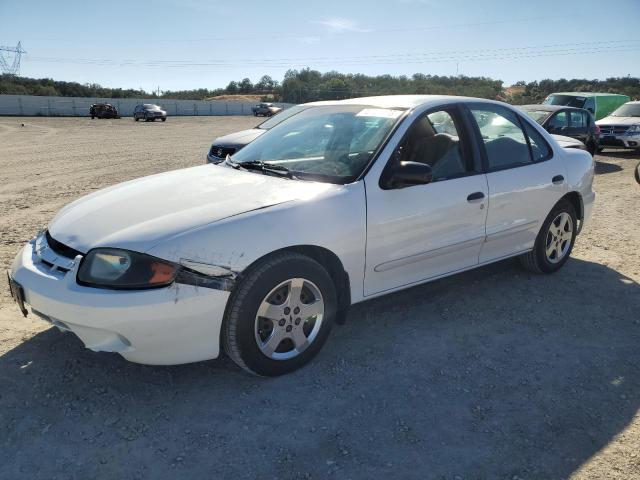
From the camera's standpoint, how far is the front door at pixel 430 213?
339 cm

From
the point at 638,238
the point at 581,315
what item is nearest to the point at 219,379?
the point at 581,315

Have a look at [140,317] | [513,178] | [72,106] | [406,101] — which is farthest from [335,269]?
[72,106]

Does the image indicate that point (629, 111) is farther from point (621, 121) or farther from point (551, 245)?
point (551, 245)

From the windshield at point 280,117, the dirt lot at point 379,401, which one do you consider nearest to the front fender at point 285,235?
the dirt lot at point 379,401

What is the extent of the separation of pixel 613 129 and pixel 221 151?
38.2ft

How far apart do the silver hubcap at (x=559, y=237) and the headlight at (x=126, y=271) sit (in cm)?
351

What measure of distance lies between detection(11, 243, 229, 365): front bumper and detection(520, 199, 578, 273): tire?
10.2 ft

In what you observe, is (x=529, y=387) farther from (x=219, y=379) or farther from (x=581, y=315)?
(x=219, y=379)

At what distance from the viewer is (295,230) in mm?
2982

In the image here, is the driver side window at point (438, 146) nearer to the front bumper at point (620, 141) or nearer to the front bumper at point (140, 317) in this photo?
the front bumper at point (140, 317)

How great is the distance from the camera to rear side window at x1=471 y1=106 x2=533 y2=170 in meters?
4.13

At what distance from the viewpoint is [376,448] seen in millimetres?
2514

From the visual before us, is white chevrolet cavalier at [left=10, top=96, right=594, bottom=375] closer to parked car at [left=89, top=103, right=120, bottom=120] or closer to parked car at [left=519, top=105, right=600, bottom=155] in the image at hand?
parked car at [left=519, top=105, right=600, bottom=155]

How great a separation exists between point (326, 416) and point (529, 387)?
4.03 ft
